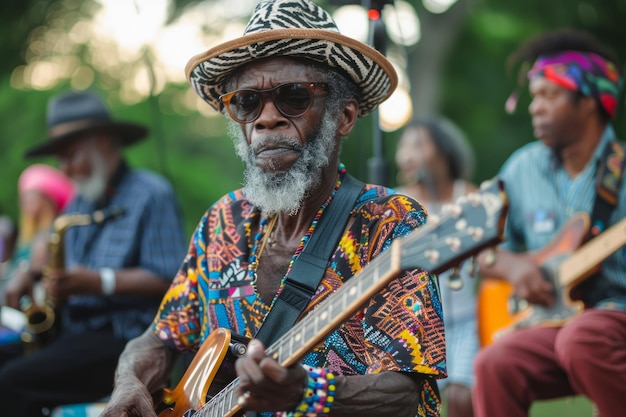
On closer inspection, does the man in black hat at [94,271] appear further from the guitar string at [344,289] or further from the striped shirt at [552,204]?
the guitar string at [344,289]

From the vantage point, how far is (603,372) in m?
3.77

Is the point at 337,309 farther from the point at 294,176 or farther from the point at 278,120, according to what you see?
the point at 278,120

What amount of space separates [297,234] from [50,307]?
2.58 metres

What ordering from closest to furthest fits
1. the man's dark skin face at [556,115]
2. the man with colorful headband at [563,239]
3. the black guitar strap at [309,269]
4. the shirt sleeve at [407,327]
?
the shirt sleeve at [407,327] → the black guitar strap at [309,269] → the man with colorful headband at [563,239] → the man's dark skin face at [556,115]

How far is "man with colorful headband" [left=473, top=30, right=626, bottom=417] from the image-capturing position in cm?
387

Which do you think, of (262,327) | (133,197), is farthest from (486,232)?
(133,197)

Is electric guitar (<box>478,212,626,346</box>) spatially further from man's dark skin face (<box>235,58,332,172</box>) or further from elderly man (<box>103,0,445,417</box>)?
man's dark skin face (<box>235,58,332,172</box>)

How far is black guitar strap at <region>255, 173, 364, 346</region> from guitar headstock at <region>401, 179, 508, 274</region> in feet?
1.97

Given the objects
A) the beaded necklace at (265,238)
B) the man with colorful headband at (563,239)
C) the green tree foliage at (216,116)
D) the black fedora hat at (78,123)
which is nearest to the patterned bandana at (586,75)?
the man with colorful headband at (563,239)

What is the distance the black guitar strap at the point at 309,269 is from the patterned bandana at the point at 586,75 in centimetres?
203

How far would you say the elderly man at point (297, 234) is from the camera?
270 centimetres

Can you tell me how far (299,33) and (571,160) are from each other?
2.22 m

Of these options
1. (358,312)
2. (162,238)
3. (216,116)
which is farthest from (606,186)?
(216,116)

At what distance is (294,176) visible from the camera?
307cm
